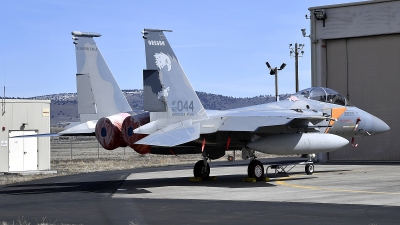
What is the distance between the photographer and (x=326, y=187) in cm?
1898

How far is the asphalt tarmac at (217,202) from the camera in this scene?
12.3 meters

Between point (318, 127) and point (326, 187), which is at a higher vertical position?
point (318, 127)

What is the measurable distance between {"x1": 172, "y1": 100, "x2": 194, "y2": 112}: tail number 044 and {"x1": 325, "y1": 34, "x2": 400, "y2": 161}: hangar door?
17.1 metres

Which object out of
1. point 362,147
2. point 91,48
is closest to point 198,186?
point 91,48

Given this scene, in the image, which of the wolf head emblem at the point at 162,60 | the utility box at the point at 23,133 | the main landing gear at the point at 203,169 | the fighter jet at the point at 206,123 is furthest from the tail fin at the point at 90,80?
the utility box at the point at 23,133

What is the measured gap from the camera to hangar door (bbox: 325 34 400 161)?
3419 cm

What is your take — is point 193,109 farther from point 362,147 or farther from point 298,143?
point 362,147

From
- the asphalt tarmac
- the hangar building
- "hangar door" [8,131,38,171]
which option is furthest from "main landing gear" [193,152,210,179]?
the hangar building

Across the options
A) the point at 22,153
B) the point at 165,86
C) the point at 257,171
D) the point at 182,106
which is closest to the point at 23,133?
the point at 22,153

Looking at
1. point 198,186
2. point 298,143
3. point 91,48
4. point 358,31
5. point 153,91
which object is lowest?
point 198,186

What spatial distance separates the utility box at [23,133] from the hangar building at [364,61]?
1530 cm

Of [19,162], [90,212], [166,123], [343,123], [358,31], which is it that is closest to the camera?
[90,212]

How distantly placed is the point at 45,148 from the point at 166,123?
15.0 metres

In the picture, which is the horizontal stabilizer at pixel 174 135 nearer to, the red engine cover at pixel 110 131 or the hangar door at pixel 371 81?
the red engine cover at pixel 110 131
